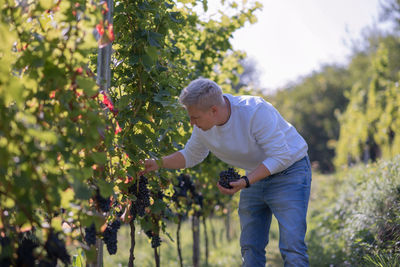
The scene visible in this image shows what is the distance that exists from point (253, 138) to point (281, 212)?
1.82 ft

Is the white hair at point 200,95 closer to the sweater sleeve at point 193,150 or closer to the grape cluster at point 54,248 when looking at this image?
the sweater sleeve at point 193,150

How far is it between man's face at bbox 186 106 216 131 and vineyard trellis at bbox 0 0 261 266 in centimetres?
17

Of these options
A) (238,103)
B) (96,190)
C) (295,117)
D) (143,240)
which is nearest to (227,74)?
(238,103)

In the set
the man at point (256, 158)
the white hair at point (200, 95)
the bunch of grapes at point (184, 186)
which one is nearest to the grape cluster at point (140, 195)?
the man at point (256, 158)

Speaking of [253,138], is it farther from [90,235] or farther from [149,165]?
[90,235]

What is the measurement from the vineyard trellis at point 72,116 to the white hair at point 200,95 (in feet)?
0.53

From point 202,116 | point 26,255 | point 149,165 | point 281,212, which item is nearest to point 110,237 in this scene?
point 149,165

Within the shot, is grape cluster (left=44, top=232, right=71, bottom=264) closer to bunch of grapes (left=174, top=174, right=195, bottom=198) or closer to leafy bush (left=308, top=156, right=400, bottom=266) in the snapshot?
bunch of grapes (left=174, top=174, right=195, bottom=198)

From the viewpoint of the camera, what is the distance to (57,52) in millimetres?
1908

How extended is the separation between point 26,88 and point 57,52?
0.20m

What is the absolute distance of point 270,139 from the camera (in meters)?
3.00

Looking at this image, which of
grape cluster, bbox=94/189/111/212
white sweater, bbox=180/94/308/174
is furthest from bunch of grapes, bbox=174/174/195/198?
grape cluster, bbox=94/189/111/212

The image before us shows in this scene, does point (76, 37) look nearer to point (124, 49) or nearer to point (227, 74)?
point (124, 49)

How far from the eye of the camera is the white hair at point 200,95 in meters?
2.90
